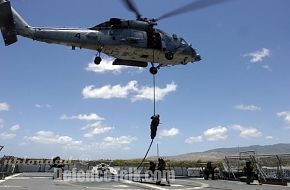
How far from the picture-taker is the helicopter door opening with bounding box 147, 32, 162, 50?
27000 millimetres

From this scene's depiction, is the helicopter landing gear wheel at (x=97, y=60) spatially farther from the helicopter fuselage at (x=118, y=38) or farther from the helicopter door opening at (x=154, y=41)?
the helicopter door opening at (x=154, y=41)

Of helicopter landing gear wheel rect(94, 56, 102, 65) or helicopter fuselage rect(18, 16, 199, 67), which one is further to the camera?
helicopter landing gear wheel rect(94, 56, 102, 65)

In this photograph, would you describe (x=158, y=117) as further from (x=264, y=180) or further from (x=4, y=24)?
(x=264, y=180)

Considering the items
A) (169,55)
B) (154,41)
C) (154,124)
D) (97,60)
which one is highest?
(154,41)

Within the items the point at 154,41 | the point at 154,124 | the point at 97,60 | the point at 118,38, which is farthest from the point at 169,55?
the point at 154,124

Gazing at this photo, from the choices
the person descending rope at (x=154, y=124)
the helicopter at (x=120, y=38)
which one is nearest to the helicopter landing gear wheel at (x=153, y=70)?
the helicopter at (x=120, y=38)

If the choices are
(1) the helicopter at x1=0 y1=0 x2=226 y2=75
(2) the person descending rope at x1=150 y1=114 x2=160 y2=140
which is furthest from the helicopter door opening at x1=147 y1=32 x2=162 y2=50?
(2) the person descending rope at x1=150 y1=114 x2=160 y2=140

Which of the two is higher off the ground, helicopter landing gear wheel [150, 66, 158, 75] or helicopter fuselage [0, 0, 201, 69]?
helicopter fuselage [0, 0, 201, 69]

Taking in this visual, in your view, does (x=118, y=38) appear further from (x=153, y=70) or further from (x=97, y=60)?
(x=153, y=70)

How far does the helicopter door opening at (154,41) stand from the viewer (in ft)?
88.6

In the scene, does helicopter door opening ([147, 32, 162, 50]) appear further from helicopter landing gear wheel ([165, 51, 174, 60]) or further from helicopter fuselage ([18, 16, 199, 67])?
helicopter landing gear wheel ([165, 51, 174, 60])

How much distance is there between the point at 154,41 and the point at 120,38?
103 inches

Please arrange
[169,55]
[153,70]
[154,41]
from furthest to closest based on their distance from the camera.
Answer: [169,55], [153,70], [154,41]

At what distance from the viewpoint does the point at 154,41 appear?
2722 centimetres
